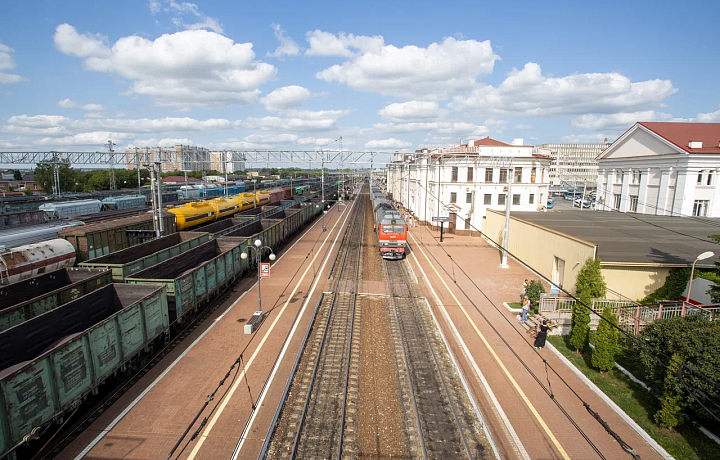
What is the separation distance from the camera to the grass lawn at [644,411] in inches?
361

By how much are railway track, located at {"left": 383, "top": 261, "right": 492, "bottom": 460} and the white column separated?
32.4m

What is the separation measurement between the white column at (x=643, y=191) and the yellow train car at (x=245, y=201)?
141 feet

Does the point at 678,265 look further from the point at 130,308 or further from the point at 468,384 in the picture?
the point at 130,308

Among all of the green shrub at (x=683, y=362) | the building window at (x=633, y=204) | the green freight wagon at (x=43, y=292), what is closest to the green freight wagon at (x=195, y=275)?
the green freight wagon at (x=43, y=292)

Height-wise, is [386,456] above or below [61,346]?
below

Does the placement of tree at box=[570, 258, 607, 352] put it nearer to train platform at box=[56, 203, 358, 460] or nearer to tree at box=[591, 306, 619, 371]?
tree at box=[591, 306, 619, 371]

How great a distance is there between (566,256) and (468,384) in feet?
42.1

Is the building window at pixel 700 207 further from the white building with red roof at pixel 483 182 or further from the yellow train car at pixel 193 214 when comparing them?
the yellow train car at pixel 193 214

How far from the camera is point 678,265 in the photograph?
1773 cm

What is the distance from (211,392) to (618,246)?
21409 mm

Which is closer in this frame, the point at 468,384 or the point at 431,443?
the point at 431,443

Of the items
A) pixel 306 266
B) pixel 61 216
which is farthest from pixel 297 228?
pixel 61 216

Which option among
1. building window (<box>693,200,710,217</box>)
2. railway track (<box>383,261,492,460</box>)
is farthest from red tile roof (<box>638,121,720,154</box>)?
railway track (<box>383,261,492,460</box>)

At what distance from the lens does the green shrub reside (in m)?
8.88
